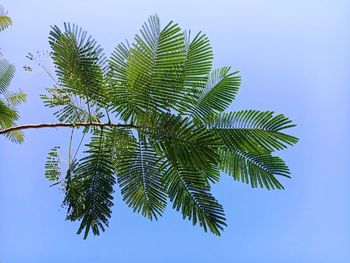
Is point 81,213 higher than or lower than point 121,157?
lower

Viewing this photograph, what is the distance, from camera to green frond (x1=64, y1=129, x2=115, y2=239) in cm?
453

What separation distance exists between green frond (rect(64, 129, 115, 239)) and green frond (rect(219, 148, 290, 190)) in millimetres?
1225

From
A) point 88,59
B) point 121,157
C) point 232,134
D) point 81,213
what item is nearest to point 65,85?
point 88,59

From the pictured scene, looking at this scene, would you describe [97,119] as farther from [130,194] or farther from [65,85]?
[130,194]

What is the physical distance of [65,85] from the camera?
4582 millimetres

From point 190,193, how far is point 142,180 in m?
0.52

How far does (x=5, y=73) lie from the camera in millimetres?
6484

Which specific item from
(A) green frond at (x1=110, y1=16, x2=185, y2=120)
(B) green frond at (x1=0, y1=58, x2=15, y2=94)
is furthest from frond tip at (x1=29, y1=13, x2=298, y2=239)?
(B) green frond at (x1=0, y1=58, x2=15, y2=94)

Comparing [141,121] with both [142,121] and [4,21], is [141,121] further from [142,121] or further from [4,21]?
[4,21]

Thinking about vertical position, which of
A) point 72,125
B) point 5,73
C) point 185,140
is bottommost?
point 185,140

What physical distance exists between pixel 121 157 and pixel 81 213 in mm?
686

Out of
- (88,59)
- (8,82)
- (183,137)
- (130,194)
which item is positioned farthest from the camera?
(8,82)

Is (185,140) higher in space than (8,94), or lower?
lower

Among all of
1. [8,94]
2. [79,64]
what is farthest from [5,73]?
[79,64]
